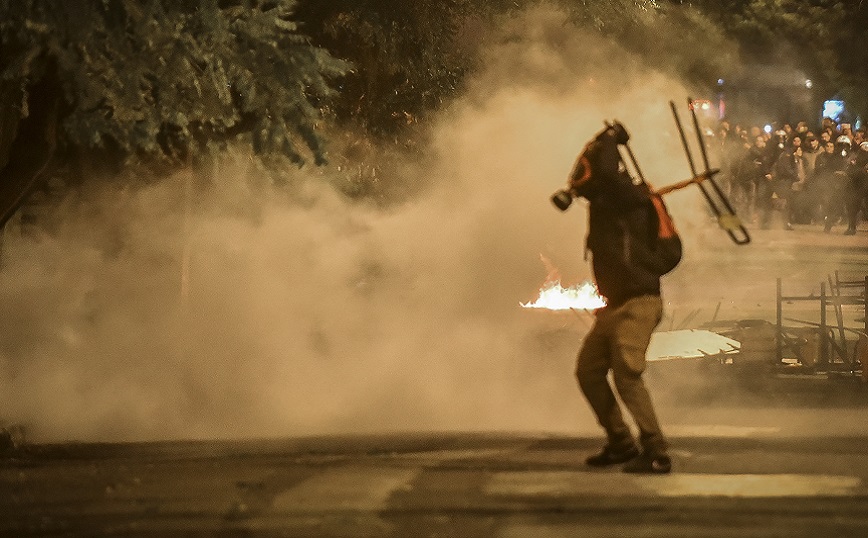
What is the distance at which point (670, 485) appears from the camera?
6.93 metres

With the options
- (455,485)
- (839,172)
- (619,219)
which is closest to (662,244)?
(619,219)

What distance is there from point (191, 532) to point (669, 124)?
9628mm

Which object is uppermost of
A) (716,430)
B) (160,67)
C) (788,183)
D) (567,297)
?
(160,67)

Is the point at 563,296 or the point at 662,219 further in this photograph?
the point at 563,296

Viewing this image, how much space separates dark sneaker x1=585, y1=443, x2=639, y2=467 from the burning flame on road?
424 centimetres

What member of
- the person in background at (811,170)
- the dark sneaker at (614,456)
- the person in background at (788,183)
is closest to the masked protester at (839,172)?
the person in background at (811,170)

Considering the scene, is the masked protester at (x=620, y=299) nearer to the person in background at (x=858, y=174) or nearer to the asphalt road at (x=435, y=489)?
the asphalt road at (x=435, y=489)

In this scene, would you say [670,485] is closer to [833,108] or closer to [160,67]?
[160,67]

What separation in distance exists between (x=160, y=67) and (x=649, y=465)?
3908 millimetres

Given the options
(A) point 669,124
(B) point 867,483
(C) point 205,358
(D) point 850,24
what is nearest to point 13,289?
(C) point 205,358

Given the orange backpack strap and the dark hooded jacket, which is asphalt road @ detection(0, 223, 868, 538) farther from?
the orange backpack strap

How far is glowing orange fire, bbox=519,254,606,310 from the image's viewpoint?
1205 centimetres

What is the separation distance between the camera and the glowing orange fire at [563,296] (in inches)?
474

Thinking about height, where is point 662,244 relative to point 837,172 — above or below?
below
